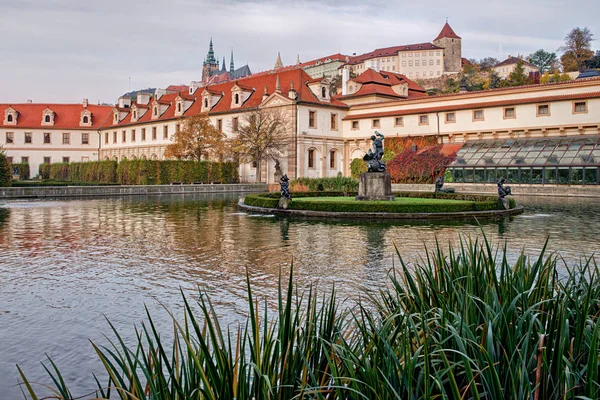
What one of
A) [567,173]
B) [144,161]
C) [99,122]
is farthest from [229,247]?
[99,122]

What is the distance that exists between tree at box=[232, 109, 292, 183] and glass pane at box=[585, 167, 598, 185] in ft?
87.5

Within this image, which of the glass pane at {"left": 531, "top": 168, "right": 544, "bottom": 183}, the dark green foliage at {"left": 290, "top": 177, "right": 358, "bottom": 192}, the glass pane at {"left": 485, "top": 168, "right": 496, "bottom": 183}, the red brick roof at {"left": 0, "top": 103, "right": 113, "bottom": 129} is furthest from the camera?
the red brick roof at {"left": 0, "top": 103, "right": 113, "bottom": 129}

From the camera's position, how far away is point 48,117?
259 feet

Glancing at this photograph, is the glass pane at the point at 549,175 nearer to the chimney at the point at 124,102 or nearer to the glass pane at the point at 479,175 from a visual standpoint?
the glass pane at the point at 479,175

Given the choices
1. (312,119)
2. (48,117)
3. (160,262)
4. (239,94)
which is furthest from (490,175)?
(48,117)

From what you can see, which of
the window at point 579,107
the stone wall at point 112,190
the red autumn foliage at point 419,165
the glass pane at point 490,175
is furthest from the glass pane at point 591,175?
the stone wall at point 112,190

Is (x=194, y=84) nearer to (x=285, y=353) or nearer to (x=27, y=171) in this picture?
(x=27, y=171)

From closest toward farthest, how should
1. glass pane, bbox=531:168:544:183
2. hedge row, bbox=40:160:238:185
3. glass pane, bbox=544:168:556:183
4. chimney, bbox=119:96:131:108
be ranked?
1. glass pane, bbox=544:168:556:183
2. glass pane, bbox=531:168:544:183
3. hedge row, bbox=40:160:238:185
4. chimney, bbox=119:96:131:108

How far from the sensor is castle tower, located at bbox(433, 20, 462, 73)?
133500 millimetres

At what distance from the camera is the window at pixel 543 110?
4612 cm

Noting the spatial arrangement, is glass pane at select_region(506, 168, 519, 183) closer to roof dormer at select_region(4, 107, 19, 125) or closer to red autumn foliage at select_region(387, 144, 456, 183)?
red autumn foliage at select_region(387, 144, 456, 183)

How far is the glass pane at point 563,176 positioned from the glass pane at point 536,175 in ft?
4.62

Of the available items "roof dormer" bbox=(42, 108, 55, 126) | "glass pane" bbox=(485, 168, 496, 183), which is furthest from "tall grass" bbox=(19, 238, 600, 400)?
"roof dormer" bbox=(42, 108, 55, 126)

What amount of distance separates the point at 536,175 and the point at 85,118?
66062 millimetres
